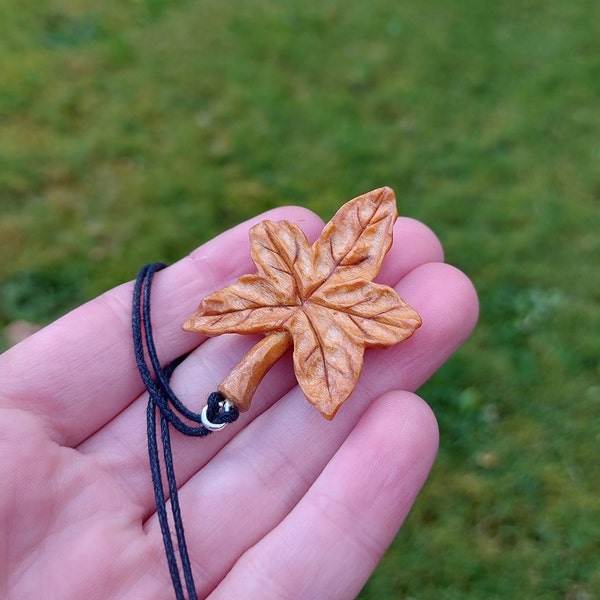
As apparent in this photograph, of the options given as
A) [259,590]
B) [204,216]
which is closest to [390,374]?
[259,590]

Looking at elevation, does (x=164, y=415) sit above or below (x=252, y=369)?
below

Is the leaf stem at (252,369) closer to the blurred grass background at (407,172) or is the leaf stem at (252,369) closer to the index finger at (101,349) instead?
the index finger at (101,349)

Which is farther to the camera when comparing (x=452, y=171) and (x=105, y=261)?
(x=452, y=171)

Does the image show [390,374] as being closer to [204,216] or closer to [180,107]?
[204,216]

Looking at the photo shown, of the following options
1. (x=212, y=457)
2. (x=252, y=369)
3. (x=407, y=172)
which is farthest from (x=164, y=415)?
(x=407, y=172)

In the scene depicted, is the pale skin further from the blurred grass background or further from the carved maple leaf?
the blurred grass background

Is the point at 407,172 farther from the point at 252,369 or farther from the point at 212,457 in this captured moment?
the point at 212,457
